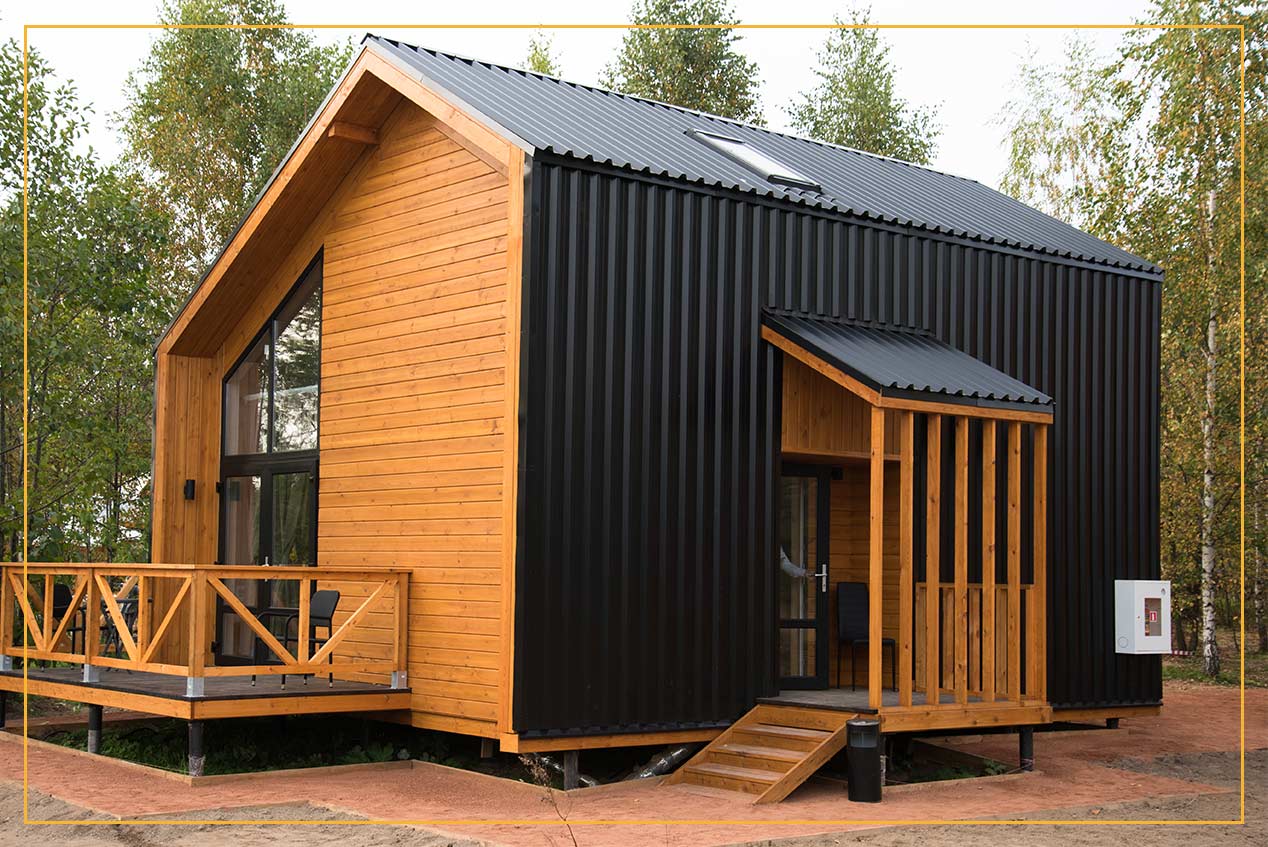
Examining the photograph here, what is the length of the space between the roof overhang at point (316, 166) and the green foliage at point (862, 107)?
1990 centimetres

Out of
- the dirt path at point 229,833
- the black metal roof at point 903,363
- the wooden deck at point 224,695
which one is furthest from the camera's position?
the black metal roof at point 903,363

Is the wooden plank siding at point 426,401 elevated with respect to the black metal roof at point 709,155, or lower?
lower

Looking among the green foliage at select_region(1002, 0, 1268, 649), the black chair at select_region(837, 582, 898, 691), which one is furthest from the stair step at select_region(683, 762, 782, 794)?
the green foliage at select_region(1002, 0, 1268, 649)

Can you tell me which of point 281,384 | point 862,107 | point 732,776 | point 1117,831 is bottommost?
point 1117,831

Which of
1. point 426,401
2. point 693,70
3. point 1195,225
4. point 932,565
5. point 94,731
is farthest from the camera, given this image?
point 693,70

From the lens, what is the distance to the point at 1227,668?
784 inches

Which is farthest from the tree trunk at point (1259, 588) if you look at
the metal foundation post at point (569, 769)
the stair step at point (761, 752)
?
the metal foundation post at point (569, 769)

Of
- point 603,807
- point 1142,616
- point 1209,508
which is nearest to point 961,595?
point 603,807

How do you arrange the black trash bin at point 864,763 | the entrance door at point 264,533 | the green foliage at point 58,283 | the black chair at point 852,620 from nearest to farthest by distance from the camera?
the black trash bin at point 864,763 < the black chair at point 852,620 < the entrance door at point 264,533 < the green foliage at point 58,283

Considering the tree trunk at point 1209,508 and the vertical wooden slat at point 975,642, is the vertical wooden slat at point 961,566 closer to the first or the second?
the vertical wooden slat at point 975,642

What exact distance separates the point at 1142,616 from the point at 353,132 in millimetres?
7809

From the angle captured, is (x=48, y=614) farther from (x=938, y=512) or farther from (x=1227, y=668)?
(x=1227, y=668)

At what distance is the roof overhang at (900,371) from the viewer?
9750 millimetres

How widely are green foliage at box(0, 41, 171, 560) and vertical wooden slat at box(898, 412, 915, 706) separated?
9147mm
